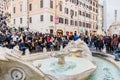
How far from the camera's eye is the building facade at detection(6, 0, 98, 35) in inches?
1975

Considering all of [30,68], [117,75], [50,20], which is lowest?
[117,75]

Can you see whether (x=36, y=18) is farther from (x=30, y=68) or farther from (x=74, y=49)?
(x=30, y=68)

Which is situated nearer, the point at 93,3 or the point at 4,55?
the point at 4,55

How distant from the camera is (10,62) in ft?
21.7

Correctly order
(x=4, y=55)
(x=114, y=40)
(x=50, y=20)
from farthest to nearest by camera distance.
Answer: (x=50, y=20) → (x=114, y=40) → (x=4, y=55)

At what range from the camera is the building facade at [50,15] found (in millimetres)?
50156

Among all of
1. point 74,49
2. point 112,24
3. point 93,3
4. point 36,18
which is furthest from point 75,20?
point 112,24

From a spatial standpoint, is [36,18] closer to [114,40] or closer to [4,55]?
[114,40]

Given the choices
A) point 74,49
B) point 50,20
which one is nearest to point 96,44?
point 74,49

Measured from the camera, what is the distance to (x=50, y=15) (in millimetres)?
50562

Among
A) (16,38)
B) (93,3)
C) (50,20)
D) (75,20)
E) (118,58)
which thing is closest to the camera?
(118,58)

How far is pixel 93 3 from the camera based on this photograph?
76.2 m

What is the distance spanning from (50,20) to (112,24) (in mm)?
65626

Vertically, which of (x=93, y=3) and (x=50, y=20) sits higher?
(x=93, y=3)
